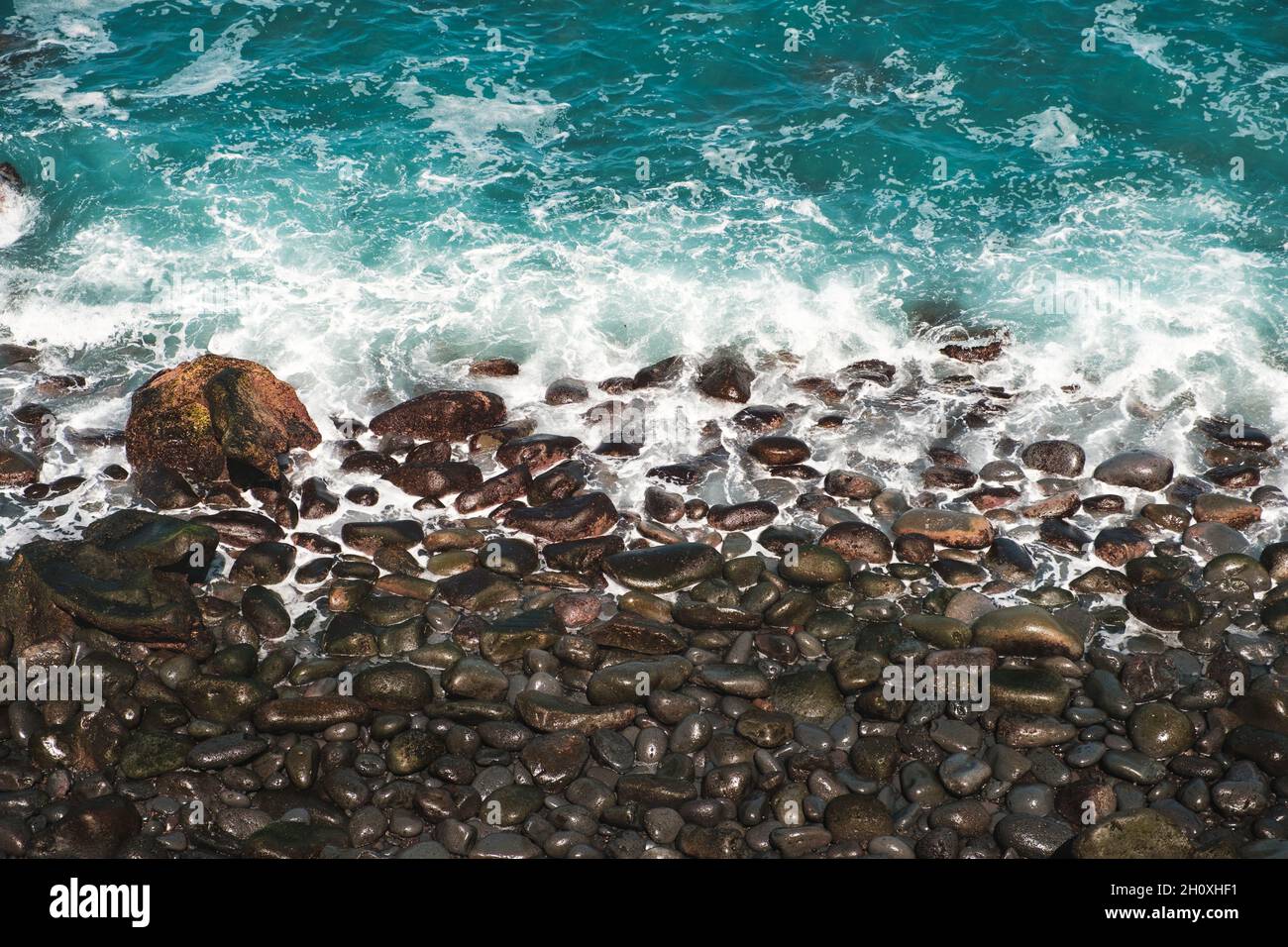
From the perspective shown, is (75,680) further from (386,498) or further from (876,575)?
(876,575)

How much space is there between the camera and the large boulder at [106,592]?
11.7 meters

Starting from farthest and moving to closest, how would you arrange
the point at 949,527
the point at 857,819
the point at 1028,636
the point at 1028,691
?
1. the point at 949,527
2. the point at 1028,636
3. the point at 1028,691
4. the point at 857,819

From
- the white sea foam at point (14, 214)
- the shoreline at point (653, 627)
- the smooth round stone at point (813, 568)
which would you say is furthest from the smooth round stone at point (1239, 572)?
the white sea foam at point (14, 214)

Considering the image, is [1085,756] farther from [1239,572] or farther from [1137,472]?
[1137,472]

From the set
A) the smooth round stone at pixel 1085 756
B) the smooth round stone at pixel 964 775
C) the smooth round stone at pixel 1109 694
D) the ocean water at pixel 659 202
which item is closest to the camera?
the smooth round stone at pixel 964 775

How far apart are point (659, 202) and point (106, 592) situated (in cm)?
1225

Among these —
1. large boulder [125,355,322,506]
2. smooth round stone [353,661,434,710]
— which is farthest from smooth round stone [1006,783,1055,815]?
large boulder [125,355,322,506]

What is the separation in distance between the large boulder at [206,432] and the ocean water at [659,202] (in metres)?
0.82

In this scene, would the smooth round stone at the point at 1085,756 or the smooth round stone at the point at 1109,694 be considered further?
the smooth round stone at the point at 1109,694

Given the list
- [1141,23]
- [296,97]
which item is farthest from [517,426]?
[1141,23]

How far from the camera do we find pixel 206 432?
1459 centimetres

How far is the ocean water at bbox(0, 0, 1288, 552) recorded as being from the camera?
16.8 metres

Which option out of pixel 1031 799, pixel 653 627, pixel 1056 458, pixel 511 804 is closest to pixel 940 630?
pixel 1031 799

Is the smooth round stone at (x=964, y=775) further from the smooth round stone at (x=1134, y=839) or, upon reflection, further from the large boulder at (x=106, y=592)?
the large boulder at (x=106, y=592)
